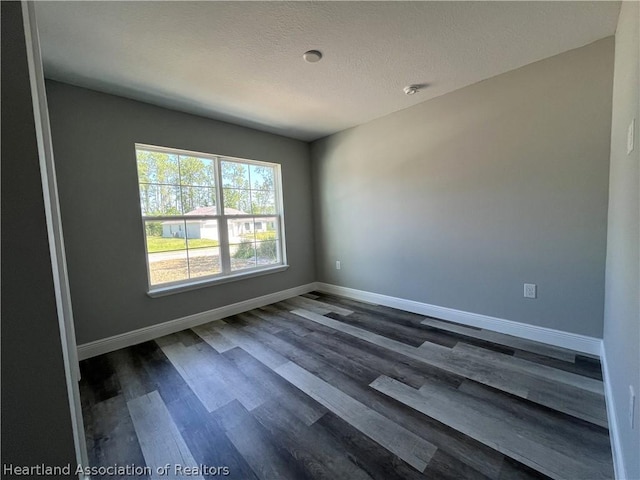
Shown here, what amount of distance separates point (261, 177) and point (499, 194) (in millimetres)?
2872

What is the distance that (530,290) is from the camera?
228 centimetres

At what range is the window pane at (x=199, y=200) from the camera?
2924 mm

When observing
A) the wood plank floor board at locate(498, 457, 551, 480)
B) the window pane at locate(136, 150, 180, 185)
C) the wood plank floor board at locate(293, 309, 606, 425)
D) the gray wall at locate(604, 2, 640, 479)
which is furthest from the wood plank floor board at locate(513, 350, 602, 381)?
the window pane at locate(136, 150, 180, 185)

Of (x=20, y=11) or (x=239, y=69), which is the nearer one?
(x=20, y=11)

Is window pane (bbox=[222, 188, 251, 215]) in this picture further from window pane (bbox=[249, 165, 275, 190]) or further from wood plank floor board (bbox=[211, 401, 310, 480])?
wood plank floor board (bbox=[211, 401, 310, 480])

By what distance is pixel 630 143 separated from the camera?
1132 millimetres

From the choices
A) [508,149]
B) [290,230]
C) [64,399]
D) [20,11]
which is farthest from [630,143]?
[290,230]

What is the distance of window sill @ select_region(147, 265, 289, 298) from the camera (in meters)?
2.68

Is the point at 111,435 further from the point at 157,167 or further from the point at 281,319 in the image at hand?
the point at 157,167

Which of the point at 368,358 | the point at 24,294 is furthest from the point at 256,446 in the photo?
the point at 24,294

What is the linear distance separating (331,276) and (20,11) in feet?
12.2

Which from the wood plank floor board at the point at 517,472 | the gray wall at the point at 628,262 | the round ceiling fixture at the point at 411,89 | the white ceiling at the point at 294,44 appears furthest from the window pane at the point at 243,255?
the gray wall at the point at 628,262

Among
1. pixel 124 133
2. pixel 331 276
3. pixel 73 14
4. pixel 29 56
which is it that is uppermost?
pixel 73 14

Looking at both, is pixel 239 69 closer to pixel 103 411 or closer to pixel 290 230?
pixel 290 230
